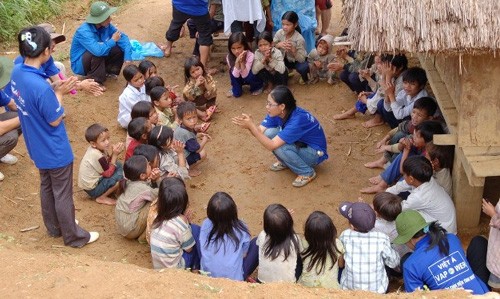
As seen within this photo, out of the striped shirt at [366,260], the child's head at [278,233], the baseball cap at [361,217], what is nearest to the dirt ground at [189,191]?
the striped shirt at [366,260]

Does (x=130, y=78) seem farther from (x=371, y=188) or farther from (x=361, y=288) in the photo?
(x=361, y=288)

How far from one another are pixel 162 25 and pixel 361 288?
21.3ft

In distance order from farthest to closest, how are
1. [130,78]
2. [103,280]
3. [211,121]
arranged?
[211,121] < [130,78] < [103,280]

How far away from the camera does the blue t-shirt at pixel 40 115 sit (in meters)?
5.16

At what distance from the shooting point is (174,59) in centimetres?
958

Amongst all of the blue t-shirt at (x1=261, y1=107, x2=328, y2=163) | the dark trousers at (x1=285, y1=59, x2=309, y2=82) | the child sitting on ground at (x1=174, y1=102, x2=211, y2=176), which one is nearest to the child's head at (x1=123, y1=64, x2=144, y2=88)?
the child sitting on ground at (x1=174, y1=102, x2=211, y2=176)


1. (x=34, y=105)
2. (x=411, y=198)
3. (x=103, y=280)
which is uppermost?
(x=34, y=105)

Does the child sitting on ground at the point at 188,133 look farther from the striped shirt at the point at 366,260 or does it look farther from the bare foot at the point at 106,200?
the striped shirt at the point at 366,260

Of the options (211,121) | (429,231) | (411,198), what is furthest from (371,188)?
(211,121)

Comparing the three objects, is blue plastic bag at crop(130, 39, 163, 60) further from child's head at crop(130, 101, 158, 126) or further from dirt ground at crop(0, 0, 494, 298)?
child's head at crop(130, 101, 158, 126)

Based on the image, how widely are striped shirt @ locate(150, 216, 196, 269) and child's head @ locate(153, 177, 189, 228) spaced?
0.04 meters

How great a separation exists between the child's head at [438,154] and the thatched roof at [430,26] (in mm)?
1261

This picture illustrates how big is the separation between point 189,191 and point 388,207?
2291 mm

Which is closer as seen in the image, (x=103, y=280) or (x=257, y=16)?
(x=103, y=280)
